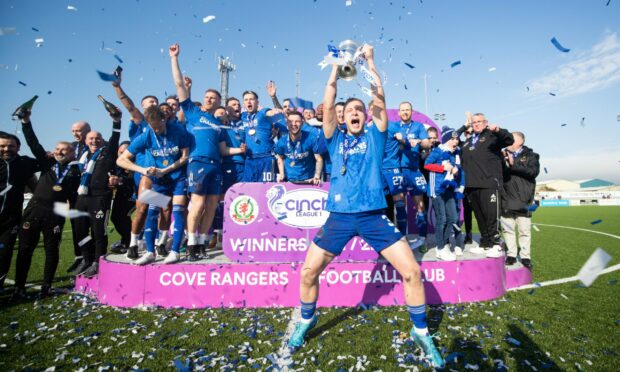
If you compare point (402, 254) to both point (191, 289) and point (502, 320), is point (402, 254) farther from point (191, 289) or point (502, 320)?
point (191, 289)

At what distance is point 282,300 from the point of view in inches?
172

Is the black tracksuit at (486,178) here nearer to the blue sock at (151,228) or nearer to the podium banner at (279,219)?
the podium banner at (279,219)

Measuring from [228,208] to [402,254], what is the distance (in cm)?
291

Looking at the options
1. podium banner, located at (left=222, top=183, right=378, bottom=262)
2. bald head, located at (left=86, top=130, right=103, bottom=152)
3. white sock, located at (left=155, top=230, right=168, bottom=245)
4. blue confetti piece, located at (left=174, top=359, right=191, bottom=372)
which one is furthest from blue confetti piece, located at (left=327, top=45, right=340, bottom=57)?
bald head, located at (left=86, top=130, right=103, bottom=152)

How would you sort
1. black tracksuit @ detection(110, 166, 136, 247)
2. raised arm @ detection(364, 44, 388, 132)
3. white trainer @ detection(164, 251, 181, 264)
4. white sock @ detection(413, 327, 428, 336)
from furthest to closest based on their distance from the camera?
A: black tracksuit @ detection(110, 166, 136, 247) → white trainer @ detection(164, 251, 181, 264) → raised arm @ detection(364, 44, 388, 132) → white sock @ detection(413, 327, 428, 336)

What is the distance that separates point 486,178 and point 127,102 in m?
6.37

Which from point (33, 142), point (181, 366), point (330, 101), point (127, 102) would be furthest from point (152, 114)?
point (181, 366)

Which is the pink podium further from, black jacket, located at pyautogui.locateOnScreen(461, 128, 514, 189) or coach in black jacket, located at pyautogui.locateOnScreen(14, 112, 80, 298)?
black jacket, located at pyautogui.locateOnScreen(461, 128, 514, 189)

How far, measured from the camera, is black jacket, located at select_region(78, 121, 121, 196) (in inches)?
217

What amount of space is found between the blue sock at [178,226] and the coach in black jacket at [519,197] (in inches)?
218

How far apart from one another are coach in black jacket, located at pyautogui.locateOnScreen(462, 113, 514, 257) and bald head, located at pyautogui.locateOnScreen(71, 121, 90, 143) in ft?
24.2

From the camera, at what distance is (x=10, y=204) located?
4785mm

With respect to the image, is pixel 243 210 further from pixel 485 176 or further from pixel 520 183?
pixel 520 183

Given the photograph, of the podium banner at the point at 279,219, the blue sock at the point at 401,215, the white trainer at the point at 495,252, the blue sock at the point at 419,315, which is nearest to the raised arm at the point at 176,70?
the podium banner at the point at 279,219
